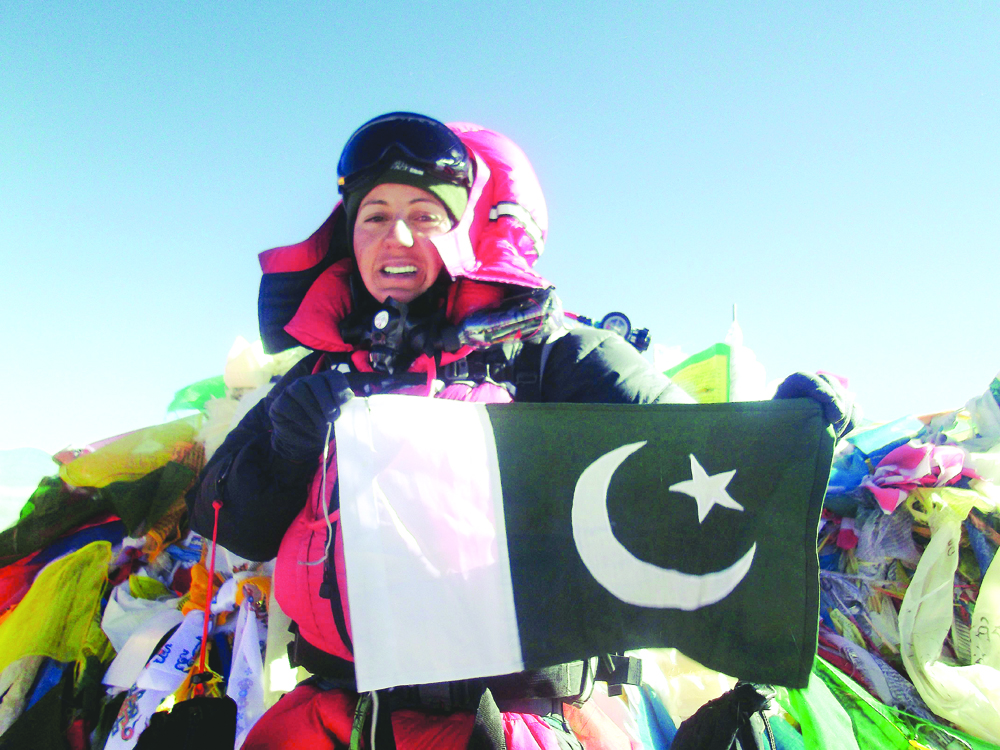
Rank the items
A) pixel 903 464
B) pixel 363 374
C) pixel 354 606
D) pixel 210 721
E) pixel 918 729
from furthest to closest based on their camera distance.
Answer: pixel 903 464 < pixel 918 729 < pixel 363 374 < pixel 210 721 < pixel 354 606

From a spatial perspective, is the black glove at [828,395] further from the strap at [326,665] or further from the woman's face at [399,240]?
the strap at [326,665]

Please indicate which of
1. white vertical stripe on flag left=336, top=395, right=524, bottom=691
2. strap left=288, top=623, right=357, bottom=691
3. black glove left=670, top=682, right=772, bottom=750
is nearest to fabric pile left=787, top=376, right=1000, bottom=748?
black glove left=670, top=682, right=772, bottom=750

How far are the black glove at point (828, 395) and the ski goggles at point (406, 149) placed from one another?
114cm

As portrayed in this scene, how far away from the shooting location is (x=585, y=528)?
1307mm

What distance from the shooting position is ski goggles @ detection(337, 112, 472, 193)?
176cm

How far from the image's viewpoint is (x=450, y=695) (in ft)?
4.49

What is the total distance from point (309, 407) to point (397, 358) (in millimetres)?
433

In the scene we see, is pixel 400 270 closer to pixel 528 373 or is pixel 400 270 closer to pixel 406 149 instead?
pixel 406 149

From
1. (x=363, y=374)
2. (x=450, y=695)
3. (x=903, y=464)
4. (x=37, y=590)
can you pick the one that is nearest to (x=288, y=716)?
(x=450, y=695)

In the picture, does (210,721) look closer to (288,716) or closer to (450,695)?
(288,716)

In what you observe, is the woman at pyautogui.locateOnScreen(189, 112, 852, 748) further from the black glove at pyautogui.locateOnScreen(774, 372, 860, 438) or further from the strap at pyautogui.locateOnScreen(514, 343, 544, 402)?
the black glove at pyautogui.locateOnScreen(774, 372, 860, 438)

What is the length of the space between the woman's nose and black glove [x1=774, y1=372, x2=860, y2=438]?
1097mm

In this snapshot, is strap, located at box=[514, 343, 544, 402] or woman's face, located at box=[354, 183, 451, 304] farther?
woman's face, located at box=[354, 183, 451, 304]

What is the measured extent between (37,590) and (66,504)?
41 cm
